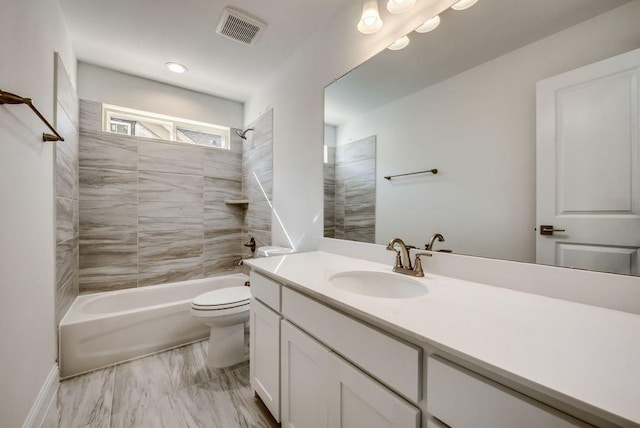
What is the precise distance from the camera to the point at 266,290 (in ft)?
4.14

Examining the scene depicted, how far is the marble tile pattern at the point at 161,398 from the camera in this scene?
133 centimetres

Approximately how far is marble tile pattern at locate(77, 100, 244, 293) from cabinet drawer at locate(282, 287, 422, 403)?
7.31 ft

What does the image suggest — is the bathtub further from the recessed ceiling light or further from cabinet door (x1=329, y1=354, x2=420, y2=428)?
the recessed ceiling light

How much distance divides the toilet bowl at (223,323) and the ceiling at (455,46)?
4.94 feet

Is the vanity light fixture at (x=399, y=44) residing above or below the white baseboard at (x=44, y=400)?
above

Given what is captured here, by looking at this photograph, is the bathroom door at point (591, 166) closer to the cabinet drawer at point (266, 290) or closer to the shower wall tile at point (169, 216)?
the cabinet drawer at point (266, 290)

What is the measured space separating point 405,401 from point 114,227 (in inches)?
112

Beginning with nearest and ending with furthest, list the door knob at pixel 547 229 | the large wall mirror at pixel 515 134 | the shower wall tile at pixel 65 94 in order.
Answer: the large wall mirror at pixel 515 134 → the door knob at pixel 547 229 → the shower wall tile at pixel 65 94

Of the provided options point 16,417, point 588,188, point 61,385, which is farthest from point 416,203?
point 61,385

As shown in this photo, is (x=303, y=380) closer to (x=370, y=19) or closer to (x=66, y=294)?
(x=370, y=19)

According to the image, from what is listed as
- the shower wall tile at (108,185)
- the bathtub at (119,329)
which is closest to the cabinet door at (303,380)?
the bathtub at (119,329)

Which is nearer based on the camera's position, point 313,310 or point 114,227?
point 313,310

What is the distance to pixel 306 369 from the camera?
98 cm

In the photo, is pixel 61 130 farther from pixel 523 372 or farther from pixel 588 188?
pixel 588 188
